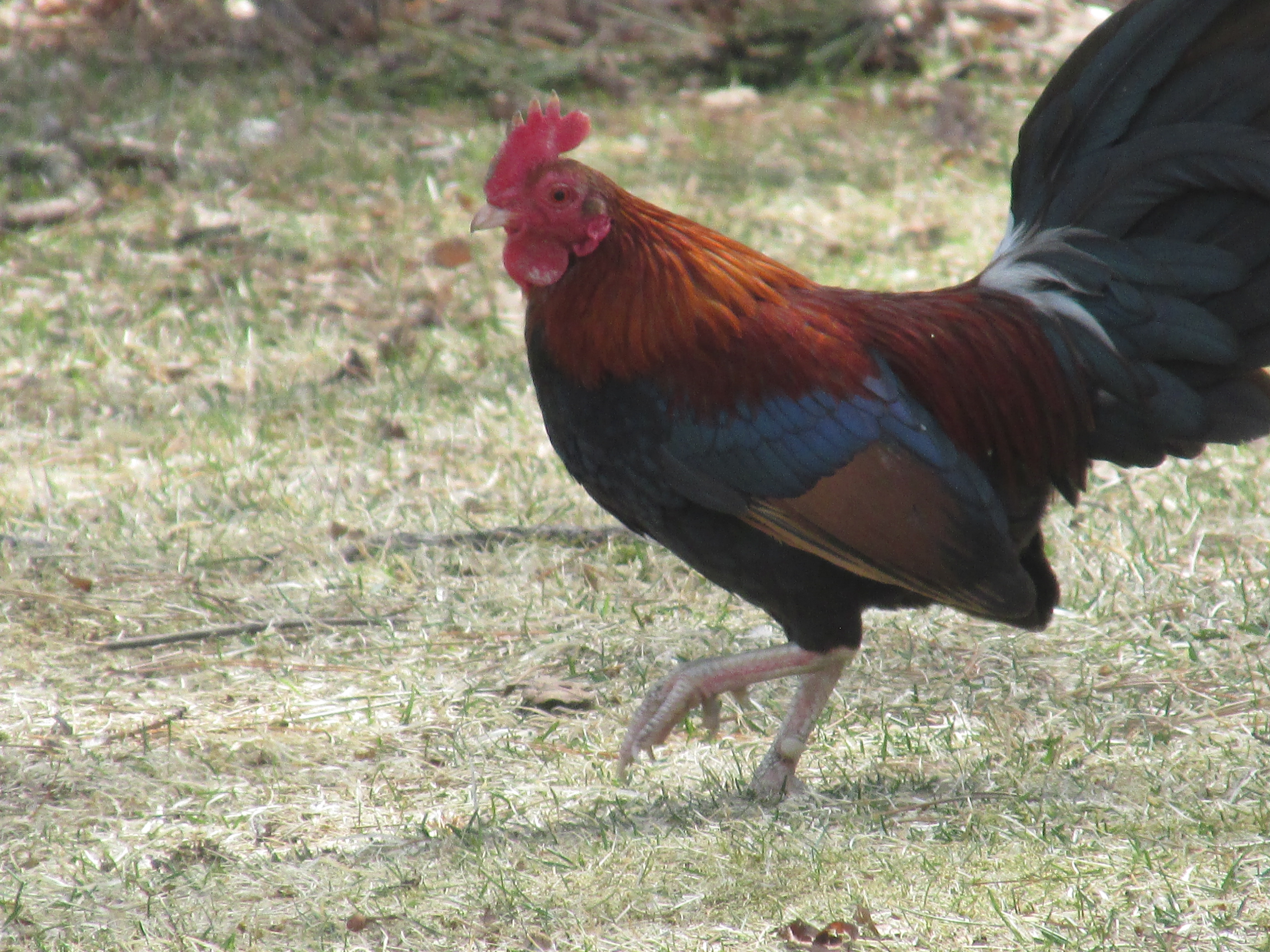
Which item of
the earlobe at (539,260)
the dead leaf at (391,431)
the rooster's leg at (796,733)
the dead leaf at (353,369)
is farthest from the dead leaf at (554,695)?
the dead leaf at (353,369)

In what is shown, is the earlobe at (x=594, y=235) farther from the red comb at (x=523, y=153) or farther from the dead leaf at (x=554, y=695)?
the dead leaf at (x=554, y=695)

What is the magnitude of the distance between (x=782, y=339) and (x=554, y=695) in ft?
4.25

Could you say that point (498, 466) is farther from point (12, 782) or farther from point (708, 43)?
point (708, 43)

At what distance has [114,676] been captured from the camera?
422cm

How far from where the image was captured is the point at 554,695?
4.12 meters

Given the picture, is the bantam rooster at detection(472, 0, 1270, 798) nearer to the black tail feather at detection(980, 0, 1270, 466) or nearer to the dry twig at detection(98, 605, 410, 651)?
the black tail feather at detection(980, 0, 1270, 466)

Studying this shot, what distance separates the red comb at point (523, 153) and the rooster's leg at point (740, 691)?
1.19 meters

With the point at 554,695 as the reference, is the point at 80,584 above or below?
below

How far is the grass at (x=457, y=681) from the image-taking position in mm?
3082

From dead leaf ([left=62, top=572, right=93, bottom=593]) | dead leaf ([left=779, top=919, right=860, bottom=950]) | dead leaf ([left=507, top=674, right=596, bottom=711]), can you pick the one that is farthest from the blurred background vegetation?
dead leaf ([left=779, top=919, right=860, bottom=950])

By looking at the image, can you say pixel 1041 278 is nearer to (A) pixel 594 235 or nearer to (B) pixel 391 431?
(A) pixel 594 235

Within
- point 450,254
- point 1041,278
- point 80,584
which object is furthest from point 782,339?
point 450,254

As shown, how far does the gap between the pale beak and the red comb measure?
0.02 metres

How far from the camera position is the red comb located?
11.3ft
